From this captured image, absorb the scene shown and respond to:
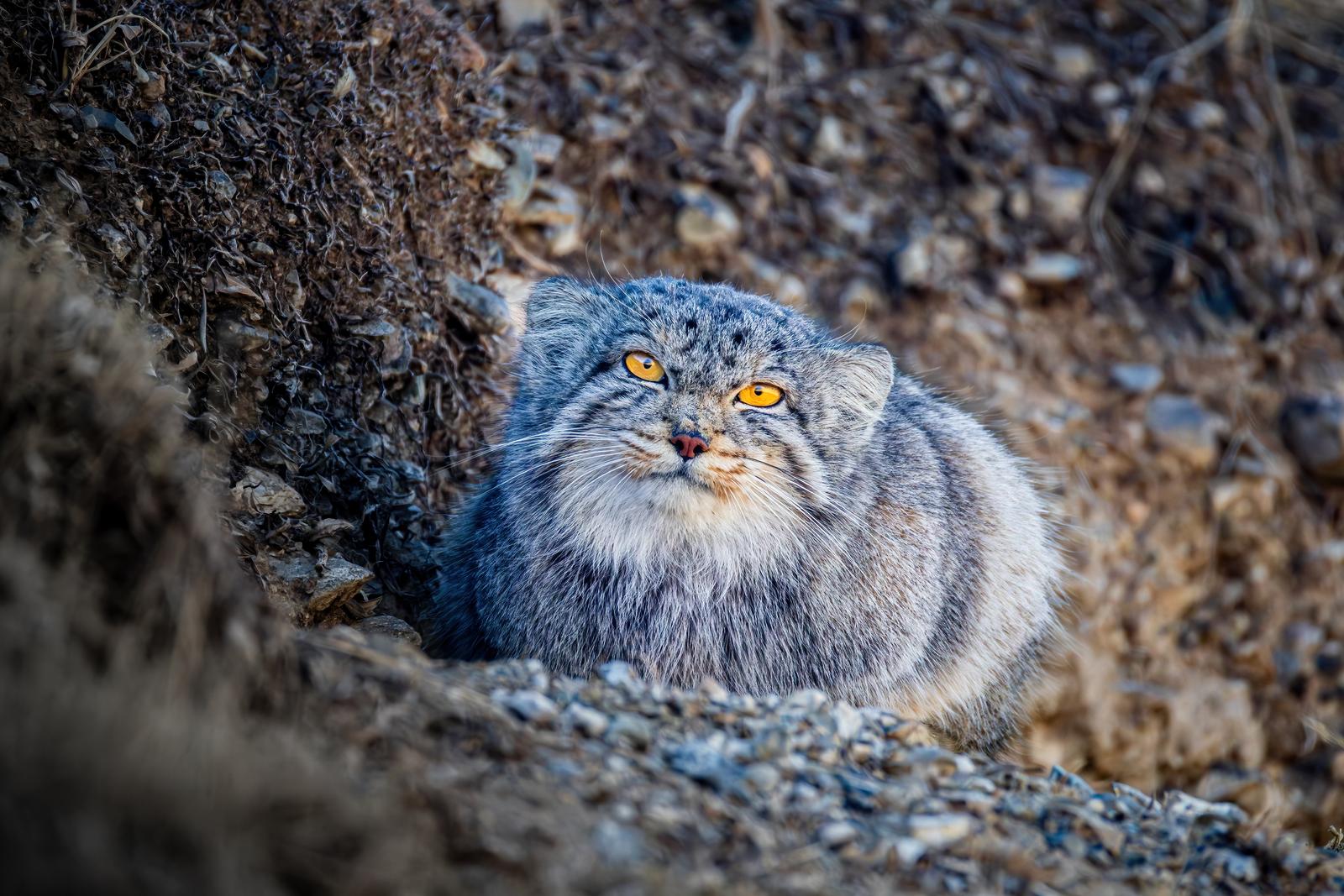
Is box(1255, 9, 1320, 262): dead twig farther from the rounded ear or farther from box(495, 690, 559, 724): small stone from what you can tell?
box(495, 690, 559, 724): small stone

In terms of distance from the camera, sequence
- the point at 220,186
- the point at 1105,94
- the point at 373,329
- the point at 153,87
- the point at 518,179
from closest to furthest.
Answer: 1. the point at 153,87
2. the point at 220,186
3. the point at 373,329
4. the point at 518,179
5. the point at 1105,94

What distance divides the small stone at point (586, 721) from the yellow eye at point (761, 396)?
1.54 meters

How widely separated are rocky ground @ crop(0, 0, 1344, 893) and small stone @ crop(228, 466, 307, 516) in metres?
0.03

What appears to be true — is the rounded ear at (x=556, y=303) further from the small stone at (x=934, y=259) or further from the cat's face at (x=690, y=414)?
the small stone at (x=934, y=259)

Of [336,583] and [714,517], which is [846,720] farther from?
[336,583]

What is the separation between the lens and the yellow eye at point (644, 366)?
172 inches

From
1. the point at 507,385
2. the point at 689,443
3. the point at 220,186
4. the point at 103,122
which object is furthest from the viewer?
the point at 507,385

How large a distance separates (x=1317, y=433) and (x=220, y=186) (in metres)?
7.81

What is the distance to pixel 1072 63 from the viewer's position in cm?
916

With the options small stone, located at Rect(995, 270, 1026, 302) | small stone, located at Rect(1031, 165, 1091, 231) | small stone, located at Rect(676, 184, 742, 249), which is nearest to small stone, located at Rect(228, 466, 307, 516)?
small stone, located at Rect(676, 184, 742, 249)

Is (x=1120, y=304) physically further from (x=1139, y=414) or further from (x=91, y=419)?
(x=91, y=419)

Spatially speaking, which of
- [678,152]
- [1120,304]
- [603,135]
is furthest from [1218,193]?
[603,135]

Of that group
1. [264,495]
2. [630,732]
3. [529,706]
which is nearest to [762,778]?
[630,732]

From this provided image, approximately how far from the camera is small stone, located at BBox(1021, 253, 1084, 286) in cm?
852
